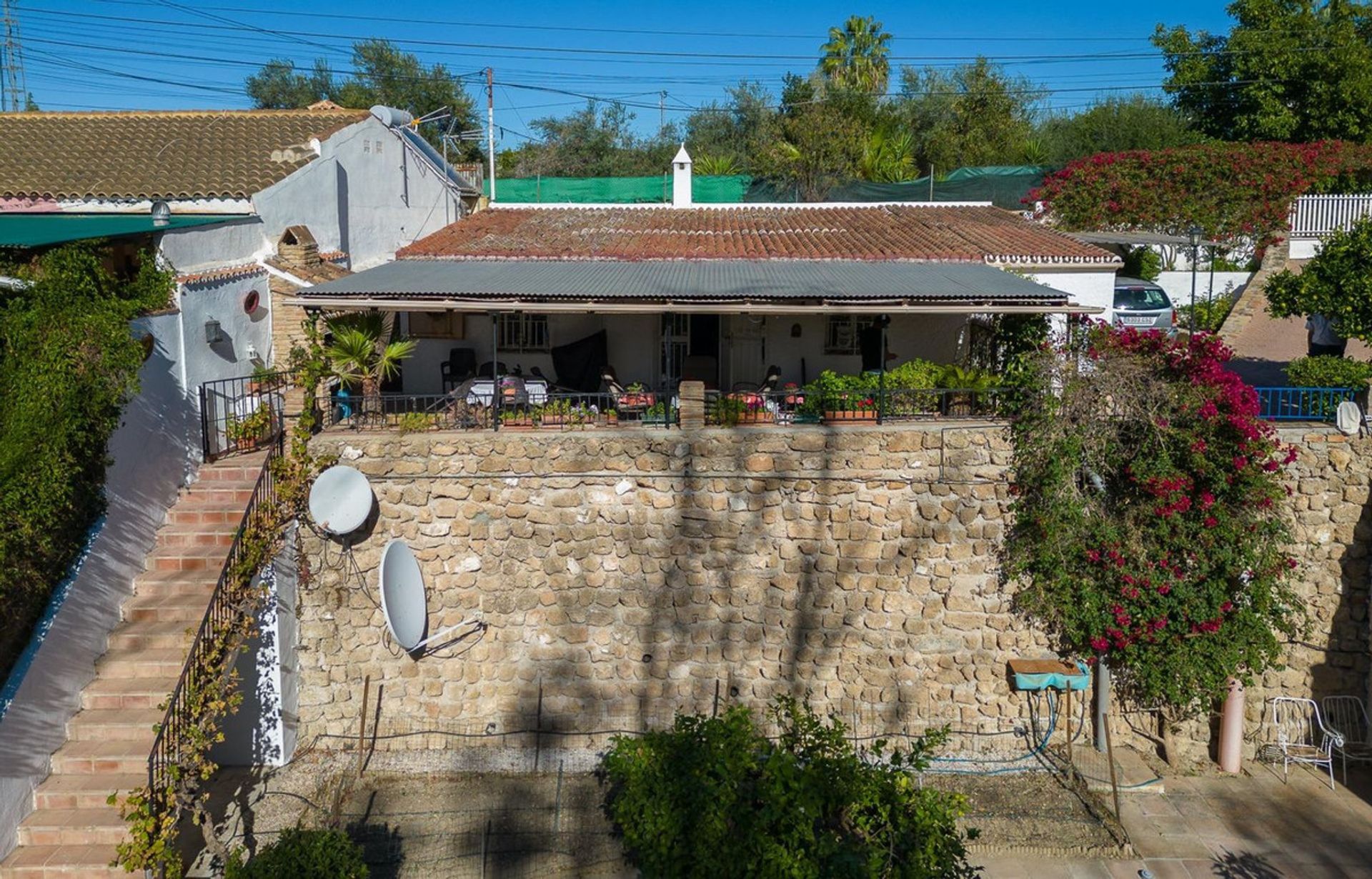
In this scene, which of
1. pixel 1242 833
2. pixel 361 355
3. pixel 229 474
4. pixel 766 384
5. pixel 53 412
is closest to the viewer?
pixel 53 412

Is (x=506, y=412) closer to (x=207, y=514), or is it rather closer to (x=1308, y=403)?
(x=207, y=514)

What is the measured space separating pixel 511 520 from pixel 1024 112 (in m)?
35.9

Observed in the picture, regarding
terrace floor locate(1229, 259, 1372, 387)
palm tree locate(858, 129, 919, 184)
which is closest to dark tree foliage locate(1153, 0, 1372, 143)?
terrace floor locate(1229, 259, 1372, 387)

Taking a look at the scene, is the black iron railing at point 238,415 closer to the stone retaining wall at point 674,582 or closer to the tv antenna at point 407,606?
the stone retaining wall at point 674,582

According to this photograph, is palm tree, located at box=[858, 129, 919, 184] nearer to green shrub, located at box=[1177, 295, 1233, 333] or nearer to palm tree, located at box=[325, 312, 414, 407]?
green shrub, located at box=[1177, 295, 1233, 333]

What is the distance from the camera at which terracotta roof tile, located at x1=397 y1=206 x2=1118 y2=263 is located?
1595 centimetres

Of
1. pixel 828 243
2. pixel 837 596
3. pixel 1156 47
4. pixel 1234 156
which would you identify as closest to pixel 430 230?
pixel 828 243

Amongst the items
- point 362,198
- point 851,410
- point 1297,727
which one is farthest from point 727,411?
Answer: point 362,198

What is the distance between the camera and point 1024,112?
41.5 metres

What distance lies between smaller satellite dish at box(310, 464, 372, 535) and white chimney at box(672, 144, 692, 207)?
1098cm

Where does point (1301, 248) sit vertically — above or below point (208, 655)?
above

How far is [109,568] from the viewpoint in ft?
36.2

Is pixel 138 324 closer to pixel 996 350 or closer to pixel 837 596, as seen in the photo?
pixel 837 596

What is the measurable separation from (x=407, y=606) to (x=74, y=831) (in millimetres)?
3859
